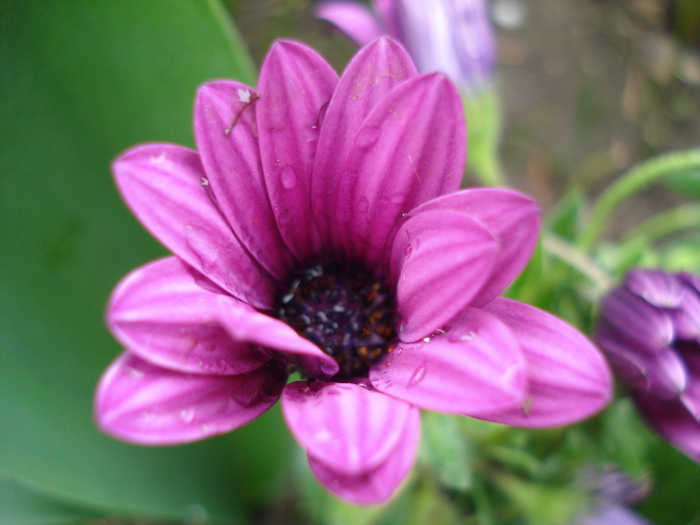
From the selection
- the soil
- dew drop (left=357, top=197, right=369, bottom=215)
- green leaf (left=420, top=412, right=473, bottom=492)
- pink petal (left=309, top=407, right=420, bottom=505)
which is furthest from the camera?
the soil

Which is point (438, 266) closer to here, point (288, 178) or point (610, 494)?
point (288, 178)

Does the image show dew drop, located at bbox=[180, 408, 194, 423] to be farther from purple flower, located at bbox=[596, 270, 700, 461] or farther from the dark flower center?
purple flower, located at bbox=[596, 270, 700, 461]

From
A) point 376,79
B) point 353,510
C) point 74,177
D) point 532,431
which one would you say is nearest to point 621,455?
point 532,431

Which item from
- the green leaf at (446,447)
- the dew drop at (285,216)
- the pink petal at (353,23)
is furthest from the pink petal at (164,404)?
the pink petal at (353,23)

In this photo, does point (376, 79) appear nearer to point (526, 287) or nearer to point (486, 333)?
point (486, 333)

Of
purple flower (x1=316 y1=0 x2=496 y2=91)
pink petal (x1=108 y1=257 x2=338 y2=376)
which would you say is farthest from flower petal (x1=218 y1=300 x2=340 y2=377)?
purple flower (x1=316 y1=0 x2=496 y2=91)

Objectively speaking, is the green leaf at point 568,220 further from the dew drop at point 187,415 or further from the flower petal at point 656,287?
the dew drop at point 187,415
